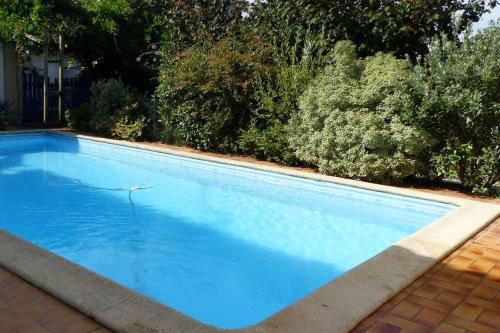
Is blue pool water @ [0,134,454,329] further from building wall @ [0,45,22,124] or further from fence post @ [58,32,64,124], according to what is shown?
building wall @ [0,45,22,124]

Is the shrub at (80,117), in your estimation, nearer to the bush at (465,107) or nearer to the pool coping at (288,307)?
the bush at (465,107)

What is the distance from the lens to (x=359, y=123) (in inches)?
313

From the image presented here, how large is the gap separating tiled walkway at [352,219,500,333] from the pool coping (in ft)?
0.26

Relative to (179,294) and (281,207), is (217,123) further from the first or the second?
(179,294)

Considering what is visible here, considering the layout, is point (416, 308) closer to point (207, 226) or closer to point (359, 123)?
point (207, 226)

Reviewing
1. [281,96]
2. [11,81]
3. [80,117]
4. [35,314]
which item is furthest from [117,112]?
[35,314]

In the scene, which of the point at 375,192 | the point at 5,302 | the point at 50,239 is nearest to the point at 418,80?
the point at 375,192

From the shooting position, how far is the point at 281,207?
281 inches

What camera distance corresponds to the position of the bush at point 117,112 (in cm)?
1262

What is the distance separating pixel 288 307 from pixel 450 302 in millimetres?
1212

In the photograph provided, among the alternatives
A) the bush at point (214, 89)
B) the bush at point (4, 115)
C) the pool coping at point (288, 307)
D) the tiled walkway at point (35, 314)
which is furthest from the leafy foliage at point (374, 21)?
the bush at point (4, 115)

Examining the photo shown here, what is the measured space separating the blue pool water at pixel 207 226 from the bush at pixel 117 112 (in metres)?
2.86

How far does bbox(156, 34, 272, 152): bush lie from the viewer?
33.1ft

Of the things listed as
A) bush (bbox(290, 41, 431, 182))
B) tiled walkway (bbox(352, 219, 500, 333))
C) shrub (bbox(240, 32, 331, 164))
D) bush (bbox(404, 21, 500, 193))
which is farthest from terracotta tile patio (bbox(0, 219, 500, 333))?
shrub (bbox(240, 32, 331, 164))
